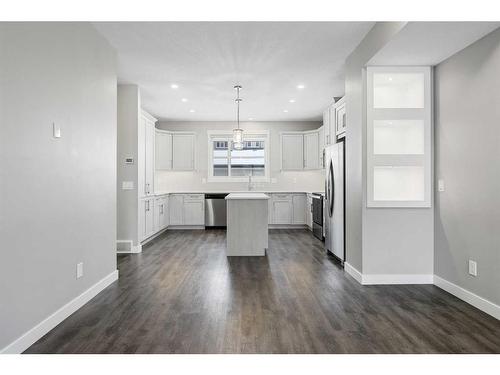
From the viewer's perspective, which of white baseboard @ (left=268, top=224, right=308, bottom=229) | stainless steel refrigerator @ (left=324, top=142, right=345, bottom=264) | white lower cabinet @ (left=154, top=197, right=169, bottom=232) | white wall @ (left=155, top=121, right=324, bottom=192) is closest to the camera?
stainless steel refrigerator @ (left=324, top=142, right=345, bottom=264)

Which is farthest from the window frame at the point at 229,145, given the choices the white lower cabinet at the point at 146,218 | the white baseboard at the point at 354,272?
the white baseboard at the point at 354,272

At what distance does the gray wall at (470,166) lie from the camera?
2.80m

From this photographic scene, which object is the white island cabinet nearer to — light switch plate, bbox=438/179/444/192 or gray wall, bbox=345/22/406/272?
gray wall, bbox=345/22/406/272

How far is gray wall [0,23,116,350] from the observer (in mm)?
2080

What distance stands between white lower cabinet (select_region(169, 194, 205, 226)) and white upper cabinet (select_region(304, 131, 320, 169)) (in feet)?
9.14

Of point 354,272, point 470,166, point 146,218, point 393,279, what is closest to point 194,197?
point 146,218

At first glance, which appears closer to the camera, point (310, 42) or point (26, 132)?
point (26, 132)

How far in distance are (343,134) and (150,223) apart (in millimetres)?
3918

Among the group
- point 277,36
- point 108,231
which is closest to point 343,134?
point 277,36

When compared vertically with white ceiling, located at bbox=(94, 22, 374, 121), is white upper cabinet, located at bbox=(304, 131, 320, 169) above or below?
below

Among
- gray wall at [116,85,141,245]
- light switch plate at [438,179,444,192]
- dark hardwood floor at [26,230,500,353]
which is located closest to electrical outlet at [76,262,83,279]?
dark hardwood floor at [26,230,500,353]

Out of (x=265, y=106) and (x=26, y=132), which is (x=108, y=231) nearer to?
(x=26, y=132)

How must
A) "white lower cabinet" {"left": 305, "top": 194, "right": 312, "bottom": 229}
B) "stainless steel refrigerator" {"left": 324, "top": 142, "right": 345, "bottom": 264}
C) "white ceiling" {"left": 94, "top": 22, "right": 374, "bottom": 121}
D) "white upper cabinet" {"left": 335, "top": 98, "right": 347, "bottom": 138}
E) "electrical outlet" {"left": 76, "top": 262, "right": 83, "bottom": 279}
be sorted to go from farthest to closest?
"white lower cabinet" {"left": 305, "top": 194, "right": 312, "bottom": 229}, "white upper cabinet" {"left": 335, "top": 98, "right": 347, "bottom": 138}, "stainless steel refrigerator" {"left": 324, "top": 142, "right": 345, "bottom": 264}, "white ceiling" {"left": 94, "top": 22, "right": 374, "bottom": 121}, "electrical outlet" {"left": 76, "top": 262, "right": 83, "bottom": 279}

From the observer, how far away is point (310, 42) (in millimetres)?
3770
